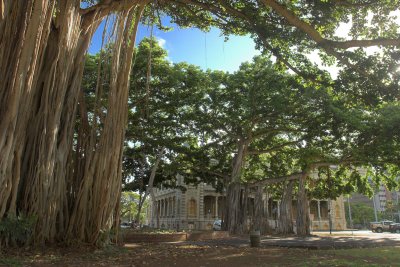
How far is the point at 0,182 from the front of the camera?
17.9 ft

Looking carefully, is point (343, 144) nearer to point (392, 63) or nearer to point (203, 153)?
point (203, 153)

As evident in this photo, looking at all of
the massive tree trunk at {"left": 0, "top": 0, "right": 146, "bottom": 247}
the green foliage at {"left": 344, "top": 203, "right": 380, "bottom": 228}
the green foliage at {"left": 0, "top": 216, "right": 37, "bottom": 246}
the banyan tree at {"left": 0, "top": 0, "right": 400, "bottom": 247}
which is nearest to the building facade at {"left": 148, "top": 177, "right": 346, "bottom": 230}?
the green foliage at {"left": 344, "top": 203, "right": 380, "bottom": 228}

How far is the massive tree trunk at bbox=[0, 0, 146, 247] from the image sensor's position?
591 centimetres

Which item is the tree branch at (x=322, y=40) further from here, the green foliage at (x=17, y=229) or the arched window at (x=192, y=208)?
the arched window at (x=192, y=208)

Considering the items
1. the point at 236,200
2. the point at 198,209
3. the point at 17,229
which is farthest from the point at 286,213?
the point at 17,229

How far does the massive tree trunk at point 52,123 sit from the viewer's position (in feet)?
19.4

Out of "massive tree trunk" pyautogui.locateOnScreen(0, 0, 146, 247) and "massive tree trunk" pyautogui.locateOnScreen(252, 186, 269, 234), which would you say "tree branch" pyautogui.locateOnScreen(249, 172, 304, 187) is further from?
"massive tree trunk" pyautogui.locateOnScreen(0, 0, 146, 247)

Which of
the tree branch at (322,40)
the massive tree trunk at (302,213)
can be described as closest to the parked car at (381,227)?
the massive tree trunk at (302,213)

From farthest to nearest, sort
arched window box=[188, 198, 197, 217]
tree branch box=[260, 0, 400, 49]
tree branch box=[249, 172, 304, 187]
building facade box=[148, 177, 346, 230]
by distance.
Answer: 1. arched window box=[188, 198, 197, 217]
2. building facade box=[148, 177, 346, 230]
3. tree branch box=[249, 172, 304, 187]
4. tree branch box=[260, 0, 400, 49]

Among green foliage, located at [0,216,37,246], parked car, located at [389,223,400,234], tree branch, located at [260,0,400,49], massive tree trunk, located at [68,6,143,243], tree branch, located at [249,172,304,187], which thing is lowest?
parked car, located at [389,223,400,234]

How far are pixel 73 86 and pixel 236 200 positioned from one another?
14829 millimetres

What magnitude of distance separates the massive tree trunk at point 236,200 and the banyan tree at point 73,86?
11107 mm

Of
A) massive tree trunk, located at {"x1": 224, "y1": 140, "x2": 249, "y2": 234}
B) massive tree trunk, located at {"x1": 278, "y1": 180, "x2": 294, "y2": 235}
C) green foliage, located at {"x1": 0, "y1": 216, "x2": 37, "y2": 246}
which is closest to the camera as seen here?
green foliage, located at {"x1": 0, "y1": 216, "x2": 37, "y2": 246}

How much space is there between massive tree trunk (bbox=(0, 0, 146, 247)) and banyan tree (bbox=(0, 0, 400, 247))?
16mm
